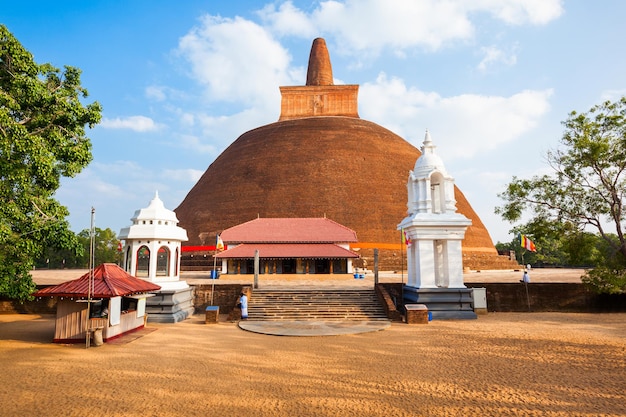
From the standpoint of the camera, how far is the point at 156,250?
16.1 m

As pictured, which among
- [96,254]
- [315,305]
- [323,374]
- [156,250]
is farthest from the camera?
[96,254]

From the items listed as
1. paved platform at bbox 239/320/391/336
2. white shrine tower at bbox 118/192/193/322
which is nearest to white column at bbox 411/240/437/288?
paved platform at bbox 239/320/391/336

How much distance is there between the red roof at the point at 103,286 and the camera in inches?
425

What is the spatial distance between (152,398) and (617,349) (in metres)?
11.2

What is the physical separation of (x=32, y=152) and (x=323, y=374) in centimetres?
964

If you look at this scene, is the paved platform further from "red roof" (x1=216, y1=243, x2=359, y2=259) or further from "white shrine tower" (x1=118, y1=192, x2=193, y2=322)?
"red roof" (x1=216, y1=243, x2=359, y2=259)

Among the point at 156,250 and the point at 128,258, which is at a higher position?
Result: the point at 156,250

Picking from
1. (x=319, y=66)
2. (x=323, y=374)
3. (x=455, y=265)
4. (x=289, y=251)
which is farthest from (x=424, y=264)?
(x=319, y=66)

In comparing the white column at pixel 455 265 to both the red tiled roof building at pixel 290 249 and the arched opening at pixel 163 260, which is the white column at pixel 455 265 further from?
the arched opening at pixel 163 260

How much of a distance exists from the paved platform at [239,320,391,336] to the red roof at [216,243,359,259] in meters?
12.2

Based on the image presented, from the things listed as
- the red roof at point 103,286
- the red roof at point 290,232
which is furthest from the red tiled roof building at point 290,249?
the red roof at point 103,286

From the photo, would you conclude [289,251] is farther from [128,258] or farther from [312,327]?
[312,327]

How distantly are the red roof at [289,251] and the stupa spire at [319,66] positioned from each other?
2554cm

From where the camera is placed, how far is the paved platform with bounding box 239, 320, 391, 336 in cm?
1212
